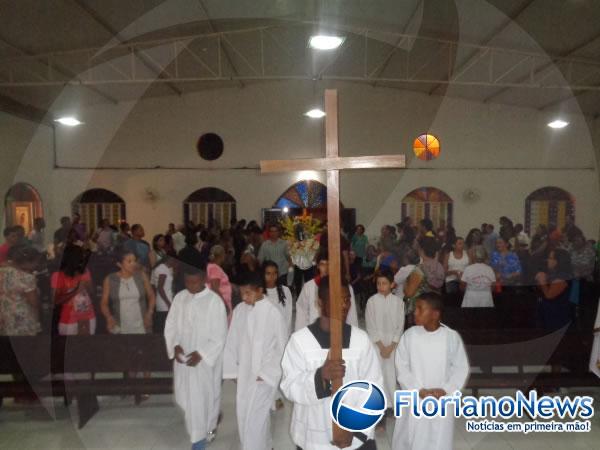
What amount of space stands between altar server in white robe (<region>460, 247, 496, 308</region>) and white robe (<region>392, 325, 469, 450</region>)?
3028 mm

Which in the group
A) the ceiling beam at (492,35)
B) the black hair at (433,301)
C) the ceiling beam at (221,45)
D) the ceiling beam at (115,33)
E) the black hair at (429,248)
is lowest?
the black hair at (433,301)

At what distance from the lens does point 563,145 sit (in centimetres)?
1450

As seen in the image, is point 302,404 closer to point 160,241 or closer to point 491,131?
point 160,241

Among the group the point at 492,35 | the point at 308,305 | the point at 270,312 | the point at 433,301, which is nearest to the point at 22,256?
the point at 270,312

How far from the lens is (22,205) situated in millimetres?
12680

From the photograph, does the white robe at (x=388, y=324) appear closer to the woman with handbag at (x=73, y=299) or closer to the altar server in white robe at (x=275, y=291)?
the altar server in white robe at (x=275, y=291)

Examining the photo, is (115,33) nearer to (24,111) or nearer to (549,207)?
(24,111)

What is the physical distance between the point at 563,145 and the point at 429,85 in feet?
13.6

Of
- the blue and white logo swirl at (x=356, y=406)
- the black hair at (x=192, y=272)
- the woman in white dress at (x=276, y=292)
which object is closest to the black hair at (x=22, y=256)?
the black hair at (x=192, y=272)

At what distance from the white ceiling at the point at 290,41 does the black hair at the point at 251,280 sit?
5.52 metres

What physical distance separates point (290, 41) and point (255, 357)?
834 centimetres

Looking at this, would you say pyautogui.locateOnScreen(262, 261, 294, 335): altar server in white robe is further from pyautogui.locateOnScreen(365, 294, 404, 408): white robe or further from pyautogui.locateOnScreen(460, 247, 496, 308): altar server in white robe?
pyautogui.locateOnScreen(460, 247, 496, 308): altar server in white robe

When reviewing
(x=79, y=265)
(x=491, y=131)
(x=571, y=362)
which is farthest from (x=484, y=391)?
(x=491, y=131)

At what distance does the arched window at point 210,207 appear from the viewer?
1469 centimetres
